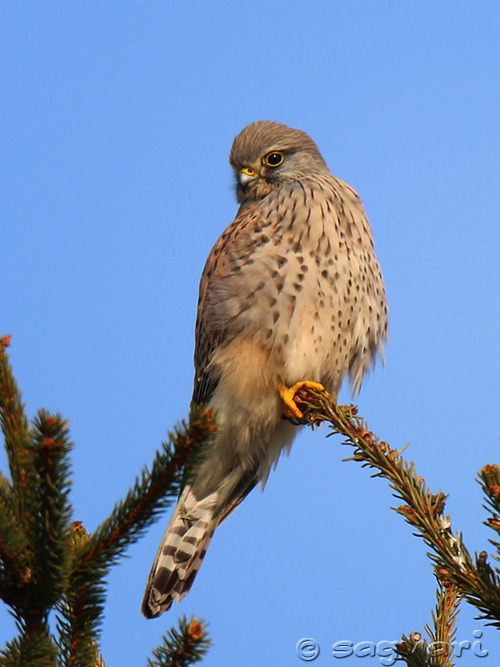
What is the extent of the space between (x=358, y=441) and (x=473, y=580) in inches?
27.4

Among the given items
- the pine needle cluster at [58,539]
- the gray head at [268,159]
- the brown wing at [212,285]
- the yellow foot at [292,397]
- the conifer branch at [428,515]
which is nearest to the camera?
the pine needle cluster at [58,539]

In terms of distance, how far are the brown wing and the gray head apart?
30 centimetres

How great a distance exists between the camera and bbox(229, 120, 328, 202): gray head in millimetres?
4480

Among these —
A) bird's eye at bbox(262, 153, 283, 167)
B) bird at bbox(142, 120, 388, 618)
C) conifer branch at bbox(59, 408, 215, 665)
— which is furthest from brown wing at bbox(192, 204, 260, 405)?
conifer branch at bbox(59, 408, 215, 665)

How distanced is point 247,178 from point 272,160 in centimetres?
19

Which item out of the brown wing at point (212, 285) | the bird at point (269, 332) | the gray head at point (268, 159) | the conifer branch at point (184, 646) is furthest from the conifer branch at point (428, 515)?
the gray head at point (268, 159)

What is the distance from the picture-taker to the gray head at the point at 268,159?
4480 millimetres

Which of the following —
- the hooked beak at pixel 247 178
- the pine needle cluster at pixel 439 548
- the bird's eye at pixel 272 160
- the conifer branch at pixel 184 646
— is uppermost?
the bird's eye at pixel 272 160

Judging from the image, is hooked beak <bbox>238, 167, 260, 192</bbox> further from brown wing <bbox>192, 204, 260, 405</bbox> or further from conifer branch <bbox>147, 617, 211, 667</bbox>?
conifer branch <bbox>147, 617, 211, 667</bbox>

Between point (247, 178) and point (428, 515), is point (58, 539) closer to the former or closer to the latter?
point (428, 515)

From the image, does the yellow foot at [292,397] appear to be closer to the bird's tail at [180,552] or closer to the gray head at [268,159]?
the bird's tail at [180,552]

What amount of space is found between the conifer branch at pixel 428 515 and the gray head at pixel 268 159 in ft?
6.98

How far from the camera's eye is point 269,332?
362cm

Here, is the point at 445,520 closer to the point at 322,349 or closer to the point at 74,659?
the point at 74,659
